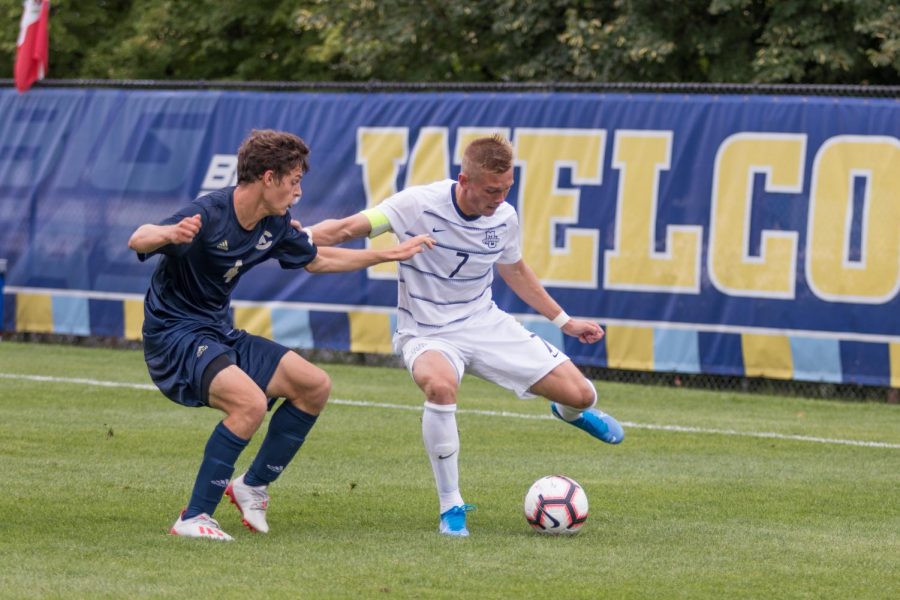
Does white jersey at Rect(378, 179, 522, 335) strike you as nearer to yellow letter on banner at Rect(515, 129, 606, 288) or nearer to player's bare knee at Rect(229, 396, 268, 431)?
player's bare knee at Rect(229, 396, 268, 431)

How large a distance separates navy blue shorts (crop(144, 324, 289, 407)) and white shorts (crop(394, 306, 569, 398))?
80 centimetres

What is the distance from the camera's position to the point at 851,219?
530 inches

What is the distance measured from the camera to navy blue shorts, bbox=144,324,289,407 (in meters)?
6.96

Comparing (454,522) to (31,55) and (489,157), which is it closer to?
(489,157)

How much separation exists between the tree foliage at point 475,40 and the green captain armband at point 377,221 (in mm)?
9604

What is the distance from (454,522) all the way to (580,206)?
25.7ft

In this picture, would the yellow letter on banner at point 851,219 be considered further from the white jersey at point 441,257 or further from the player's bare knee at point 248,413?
the player's bare knee at point 248,413

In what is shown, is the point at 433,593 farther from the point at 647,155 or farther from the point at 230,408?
the point at 647,155

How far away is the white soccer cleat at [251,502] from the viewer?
23.8 ft

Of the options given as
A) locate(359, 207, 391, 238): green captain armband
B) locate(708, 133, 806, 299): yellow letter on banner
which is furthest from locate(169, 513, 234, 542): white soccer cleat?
locate(708, 133, 806, 299): yellow letter on banner

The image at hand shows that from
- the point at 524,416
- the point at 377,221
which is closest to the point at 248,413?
the point at 377,221

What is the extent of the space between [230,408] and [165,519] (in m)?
0.88

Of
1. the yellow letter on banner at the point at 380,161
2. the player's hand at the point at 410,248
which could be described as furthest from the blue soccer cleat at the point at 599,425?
the yellow letter on banner at the point at 380,161

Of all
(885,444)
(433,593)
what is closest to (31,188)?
(885,444)
